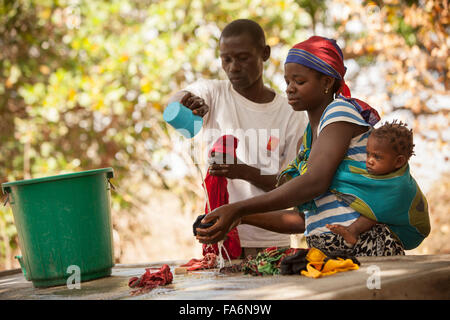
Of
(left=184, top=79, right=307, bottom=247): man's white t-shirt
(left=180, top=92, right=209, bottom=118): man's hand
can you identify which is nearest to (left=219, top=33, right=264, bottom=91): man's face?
(left=184, top=79, right=307, bottom=247): man's white t-shirt

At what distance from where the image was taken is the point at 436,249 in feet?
20.7

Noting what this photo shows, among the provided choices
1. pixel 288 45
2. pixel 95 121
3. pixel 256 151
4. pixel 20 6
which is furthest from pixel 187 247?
pixel 256 151

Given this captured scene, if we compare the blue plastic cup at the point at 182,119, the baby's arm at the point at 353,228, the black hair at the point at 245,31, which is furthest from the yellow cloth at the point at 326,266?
the black hair at the point at 245,31

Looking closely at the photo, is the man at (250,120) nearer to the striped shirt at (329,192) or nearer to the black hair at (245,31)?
the black hair at (245,31)

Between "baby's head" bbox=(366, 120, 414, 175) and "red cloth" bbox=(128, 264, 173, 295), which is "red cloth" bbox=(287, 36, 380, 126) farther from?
"red cloth" bbox=(128, 264, 173, 295)

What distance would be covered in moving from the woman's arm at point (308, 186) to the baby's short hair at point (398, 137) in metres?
0.12

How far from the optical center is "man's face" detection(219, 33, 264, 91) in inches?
106

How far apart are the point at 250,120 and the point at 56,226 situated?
1133 millimetres

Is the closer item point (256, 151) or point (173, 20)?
point (256, 151)

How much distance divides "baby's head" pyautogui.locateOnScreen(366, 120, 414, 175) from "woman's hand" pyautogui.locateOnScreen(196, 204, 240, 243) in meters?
0.52

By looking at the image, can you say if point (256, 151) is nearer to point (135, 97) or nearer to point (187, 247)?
point (135, 97)

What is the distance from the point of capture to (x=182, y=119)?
92.6 inches

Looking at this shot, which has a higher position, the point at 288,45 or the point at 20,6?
the point at 20,6
